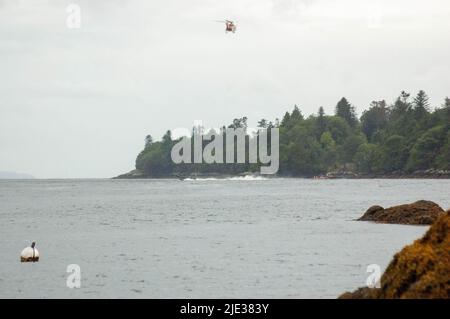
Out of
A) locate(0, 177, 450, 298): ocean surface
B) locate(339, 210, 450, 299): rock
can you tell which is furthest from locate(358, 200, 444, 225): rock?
locate(339, 210, 450, 299): rock

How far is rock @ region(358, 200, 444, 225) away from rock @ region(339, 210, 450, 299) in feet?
123

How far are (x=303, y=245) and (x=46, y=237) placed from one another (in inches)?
835

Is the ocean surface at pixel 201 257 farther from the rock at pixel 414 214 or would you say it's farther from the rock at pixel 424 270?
the rock at pixel 424 270

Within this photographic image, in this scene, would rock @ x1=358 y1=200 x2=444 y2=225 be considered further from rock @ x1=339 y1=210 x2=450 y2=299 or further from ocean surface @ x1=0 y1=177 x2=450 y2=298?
rock @ x1=339 y1=210 x2=450 y2=299

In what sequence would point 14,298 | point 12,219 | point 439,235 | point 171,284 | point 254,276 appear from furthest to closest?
point 12,219
point 254,276
point 171,284
point 14,298
point 439,235

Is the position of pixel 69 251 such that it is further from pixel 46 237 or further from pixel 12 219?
pixel 12 219

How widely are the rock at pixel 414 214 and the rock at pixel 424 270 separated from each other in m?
37.4

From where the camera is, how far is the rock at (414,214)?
55281mm

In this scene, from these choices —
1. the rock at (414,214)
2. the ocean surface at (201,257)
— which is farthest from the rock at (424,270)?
the rock at (414,214)

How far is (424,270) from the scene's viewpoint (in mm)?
17438

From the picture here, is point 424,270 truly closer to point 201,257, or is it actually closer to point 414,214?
point 201,257

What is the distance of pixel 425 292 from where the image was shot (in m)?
17.1

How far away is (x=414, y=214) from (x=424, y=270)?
133 feet
